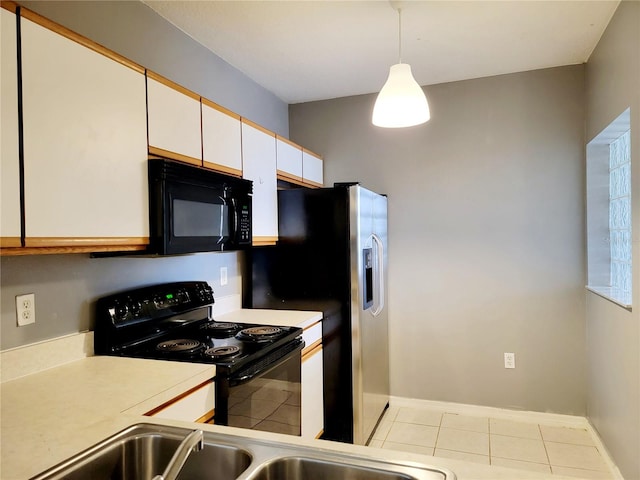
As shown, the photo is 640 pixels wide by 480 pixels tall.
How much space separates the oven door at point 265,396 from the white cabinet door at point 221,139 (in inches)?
38.7

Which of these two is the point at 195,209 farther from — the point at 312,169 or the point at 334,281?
the point at 312,169

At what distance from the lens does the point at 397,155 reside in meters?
3.35

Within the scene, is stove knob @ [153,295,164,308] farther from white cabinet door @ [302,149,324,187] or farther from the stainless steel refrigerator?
white cabinet door @ [302,149,324,187]

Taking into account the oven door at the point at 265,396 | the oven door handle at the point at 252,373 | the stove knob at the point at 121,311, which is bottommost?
the oven door at the point at 265,396

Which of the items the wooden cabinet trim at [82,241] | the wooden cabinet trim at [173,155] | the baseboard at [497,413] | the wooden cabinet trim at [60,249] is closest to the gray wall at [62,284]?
the wooden cabinet trim at [60,249]

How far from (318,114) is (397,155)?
0.79 meters

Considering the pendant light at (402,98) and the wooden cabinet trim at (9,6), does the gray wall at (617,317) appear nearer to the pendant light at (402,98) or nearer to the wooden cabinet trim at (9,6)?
the pendant light at (402,98)

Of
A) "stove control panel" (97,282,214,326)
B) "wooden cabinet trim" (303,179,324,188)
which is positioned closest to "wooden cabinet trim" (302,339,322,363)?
"stove control panel" (97,282,214,326)

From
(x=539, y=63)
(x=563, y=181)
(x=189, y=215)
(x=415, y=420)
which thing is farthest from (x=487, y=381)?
(x=189, y=215)

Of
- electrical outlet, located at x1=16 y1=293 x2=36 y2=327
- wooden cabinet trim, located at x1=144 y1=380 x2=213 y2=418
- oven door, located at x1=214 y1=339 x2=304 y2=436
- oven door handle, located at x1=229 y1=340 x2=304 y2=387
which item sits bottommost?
oven door, located at x1=214 y1=339 x2=304 y2=436

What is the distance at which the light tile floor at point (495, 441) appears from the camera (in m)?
2.48

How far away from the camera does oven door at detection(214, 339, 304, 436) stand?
1613 mm

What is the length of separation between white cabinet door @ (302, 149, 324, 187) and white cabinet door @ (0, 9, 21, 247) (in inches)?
83.3

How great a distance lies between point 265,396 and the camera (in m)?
1.84
